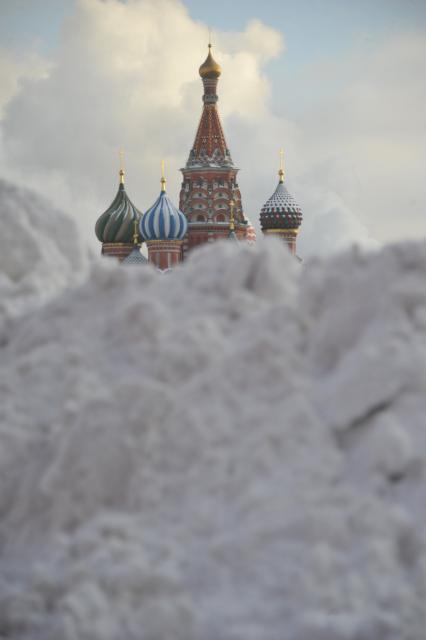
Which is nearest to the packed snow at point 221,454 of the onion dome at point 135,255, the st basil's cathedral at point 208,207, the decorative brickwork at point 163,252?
the decorative brickwork at point 163,252

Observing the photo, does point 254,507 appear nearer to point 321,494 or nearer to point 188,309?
point 321,494

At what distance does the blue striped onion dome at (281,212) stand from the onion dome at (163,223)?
3227mm

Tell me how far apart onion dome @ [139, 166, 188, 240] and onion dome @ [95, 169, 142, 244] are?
6.80ft

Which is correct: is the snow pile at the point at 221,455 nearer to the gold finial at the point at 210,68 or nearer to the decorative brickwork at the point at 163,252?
the decorative brickwork at the point at 163,252

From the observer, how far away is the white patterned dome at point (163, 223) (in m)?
21.0

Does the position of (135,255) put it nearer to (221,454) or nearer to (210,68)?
(210,68)

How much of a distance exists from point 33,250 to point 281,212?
814 inches

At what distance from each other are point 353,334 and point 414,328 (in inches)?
6.5

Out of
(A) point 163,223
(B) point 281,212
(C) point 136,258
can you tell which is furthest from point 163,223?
(B) point 281,212

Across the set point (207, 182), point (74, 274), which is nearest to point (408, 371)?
point (74, 274)

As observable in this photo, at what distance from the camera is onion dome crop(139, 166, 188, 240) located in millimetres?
21031

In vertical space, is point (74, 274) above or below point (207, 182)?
below

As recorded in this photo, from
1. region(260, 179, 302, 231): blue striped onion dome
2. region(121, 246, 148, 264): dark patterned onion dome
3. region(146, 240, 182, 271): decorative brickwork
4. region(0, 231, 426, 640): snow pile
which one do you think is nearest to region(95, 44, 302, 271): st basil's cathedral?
region(260, 179, 302, 231): blue striped onion dome

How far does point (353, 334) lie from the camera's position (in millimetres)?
2580
